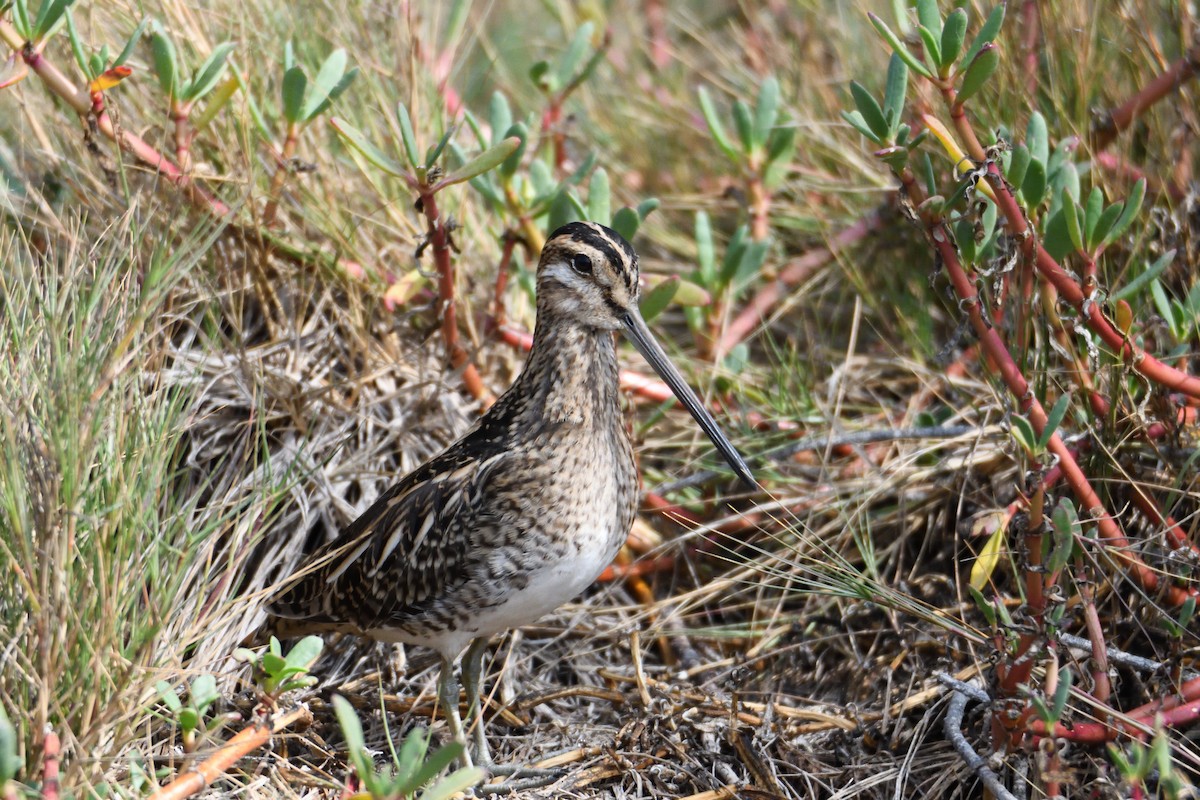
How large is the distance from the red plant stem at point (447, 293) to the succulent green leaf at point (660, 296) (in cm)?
52

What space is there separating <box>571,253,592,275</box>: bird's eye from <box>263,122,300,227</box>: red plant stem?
2.90ft

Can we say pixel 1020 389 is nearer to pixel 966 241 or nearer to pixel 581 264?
pixel 966 241

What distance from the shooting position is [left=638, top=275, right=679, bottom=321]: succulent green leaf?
3445 mm

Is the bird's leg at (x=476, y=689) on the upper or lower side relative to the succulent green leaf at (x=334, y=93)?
lower

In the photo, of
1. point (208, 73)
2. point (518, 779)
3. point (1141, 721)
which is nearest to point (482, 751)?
point (518, 779)

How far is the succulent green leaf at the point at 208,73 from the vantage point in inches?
126

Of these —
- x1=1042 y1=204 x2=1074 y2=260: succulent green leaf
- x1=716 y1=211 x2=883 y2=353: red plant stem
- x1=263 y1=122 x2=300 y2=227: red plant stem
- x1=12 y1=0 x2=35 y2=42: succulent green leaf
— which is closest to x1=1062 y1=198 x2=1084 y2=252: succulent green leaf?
x1=1042 y1=204 x2=1074 y2=260: succulent green leaf

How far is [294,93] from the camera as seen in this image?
10.6 feet

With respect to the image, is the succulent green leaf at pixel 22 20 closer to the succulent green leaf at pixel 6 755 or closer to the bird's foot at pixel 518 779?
the succulent green leaf at pixel 6 755

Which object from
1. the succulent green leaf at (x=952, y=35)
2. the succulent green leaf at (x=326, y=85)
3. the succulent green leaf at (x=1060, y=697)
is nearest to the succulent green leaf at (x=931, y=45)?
the succulent green leaf at (x=952, y=35)

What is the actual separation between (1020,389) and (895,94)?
697 mm

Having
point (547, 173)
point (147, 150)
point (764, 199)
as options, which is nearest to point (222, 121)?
point (147, 150)

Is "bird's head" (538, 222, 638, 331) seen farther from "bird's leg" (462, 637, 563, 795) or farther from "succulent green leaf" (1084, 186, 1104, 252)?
"succulent green leaf" (1084, 186, 1104, 252)

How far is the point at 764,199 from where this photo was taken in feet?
13.3
